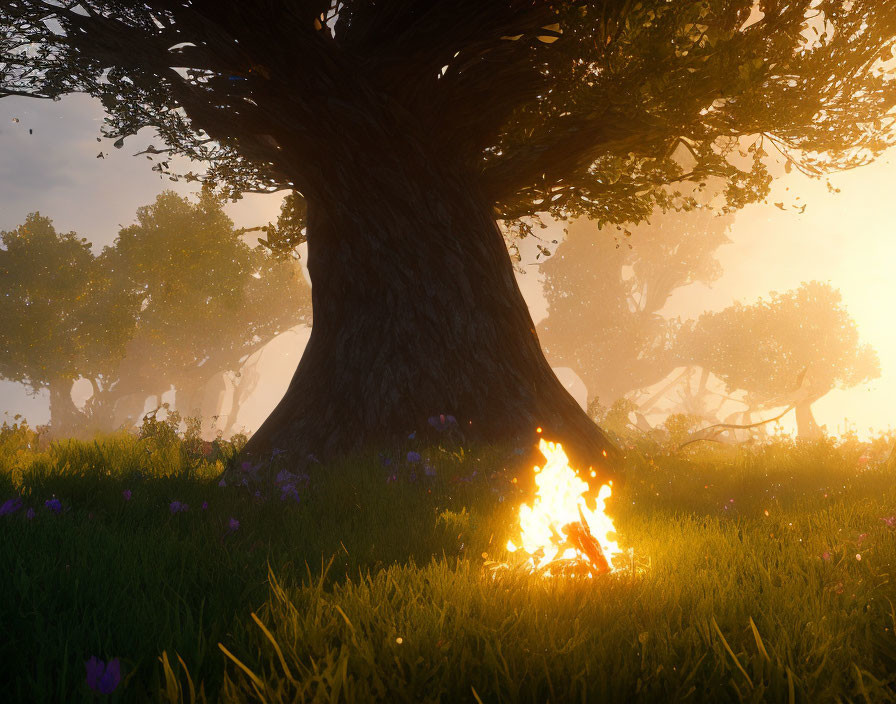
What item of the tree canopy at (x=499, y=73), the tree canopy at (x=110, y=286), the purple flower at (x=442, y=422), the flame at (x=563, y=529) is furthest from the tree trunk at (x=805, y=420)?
the flame at (x=563, y=529)

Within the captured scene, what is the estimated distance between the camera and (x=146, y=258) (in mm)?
31219

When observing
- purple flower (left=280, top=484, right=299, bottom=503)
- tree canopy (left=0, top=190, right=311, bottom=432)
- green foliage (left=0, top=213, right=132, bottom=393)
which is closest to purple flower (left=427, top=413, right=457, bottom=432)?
purple flower (left=280, top=484, right=299, bottom=503)

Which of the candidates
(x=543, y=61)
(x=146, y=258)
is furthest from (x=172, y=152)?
(x=146, y=258)

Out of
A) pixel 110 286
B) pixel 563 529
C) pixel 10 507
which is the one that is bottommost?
pixel 563 529

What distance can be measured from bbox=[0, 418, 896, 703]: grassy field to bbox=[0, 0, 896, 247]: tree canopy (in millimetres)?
5799

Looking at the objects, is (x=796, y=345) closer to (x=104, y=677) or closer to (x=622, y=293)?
(x=622, y=293)

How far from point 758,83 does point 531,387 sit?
5.16 m

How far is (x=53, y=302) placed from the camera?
3319 centimetres

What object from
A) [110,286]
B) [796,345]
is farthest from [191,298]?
[796,345]

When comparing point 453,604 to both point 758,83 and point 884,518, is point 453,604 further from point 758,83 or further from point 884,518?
point 758,83

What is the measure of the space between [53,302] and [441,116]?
1345 inches

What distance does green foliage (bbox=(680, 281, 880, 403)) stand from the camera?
43438 mm

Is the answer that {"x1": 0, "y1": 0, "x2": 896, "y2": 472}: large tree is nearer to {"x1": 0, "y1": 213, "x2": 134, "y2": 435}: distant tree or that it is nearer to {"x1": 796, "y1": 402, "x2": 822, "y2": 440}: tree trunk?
{"x1": 0, "y1": 213, "x2": 134, "y2": 435}: distant tree

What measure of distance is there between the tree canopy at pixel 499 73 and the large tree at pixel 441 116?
3cm
